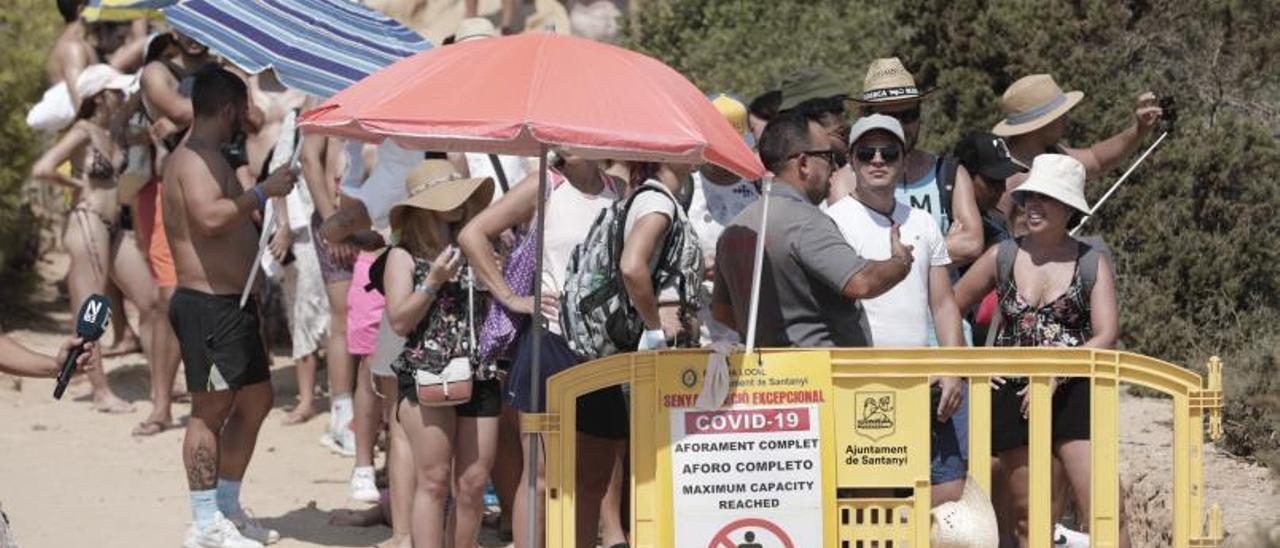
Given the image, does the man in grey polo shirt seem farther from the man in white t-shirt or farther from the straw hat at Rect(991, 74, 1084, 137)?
the straw hat at Rect(991, 74, 1084, 137)

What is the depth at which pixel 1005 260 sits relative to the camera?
22.4ft

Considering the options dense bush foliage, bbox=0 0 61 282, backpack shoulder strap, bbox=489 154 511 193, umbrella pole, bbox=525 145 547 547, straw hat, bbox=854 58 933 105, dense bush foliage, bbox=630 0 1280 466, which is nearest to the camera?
umbrella pole, bbox=525 145 547 547

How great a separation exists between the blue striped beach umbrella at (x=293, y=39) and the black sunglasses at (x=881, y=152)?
242 cm

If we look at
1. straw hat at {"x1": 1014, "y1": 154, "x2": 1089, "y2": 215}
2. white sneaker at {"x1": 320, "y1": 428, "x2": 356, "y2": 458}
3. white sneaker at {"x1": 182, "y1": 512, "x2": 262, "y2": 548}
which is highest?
straw hat at {"x1": 1014, "y1": 154, "x2": 1089, "y2": 215}

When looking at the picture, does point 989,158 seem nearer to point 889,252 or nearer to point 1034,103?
point 1034,103

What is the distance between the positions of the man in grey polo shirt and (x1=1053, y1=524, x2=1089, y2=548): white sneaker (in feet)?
5.08

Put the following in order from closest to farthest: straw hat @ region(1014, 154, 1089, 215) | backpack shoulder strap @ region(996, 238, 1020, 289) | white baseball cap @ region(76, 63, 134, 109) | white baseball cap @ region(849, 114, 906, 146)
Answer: white baseball cap @ region(849, 114, 906, 146) < straw hat @ region(1014, 154, 1089, 215) < backpack shoulder strap @ region(996, 238, 1020, 289) < white baseball cap @ region(76, 63, 134, 109)

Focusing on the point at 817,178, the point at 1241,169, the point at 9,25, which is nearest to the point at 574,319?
the point at 817,178

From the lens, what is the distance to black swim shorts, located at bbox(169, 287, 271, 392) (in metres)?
8.36

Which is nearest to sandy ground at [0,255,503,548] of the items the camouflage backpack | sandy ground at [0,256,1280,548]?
sandy ground at [0,256,1280,548]

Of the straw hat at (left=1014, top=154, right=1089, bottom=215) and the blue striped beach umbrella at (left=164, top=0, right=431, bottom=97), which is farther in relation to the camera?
the blue striped beach umbrella at (left=164, top=0, right=431, bottom=97)

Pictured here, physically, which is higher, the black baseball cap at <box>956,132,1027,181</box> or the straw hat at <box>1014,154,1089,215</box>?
the black baseball cap at <box>956,132,1027,181</box>

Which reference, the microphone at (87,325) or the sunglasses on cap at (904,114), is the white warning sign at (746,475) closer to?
the microphone at (87,325)

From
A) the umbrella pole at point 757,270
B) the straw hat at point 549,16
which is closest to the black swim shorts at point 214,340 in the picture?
the umbrella pole at point 757,270
